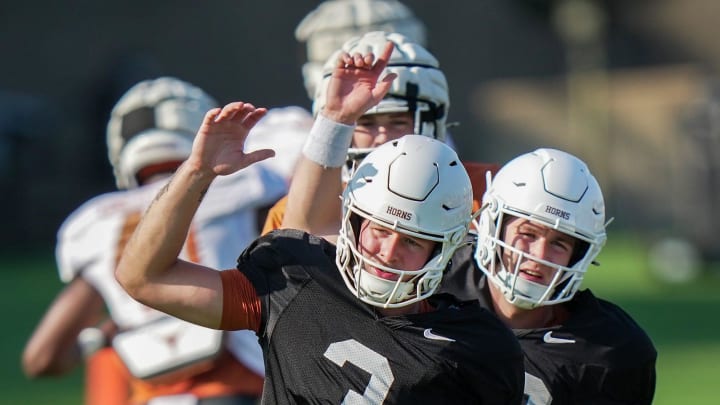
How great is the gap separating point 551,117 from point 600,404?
1749 centimetres

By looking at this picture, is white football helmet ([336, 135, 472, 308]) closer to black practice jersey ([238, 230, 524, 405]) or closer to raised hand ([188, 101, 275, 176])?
black practice jersey ([238, 230, 524, 405])

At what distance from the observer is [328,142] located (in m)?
3.83

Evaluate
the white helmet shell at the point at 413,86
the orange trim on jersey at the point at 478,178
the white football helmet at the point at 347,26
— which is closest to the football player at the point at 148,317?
the white helmet shell at the point at 413,86

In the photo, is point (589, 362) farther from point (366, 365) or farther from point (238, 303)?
point (238, 303)

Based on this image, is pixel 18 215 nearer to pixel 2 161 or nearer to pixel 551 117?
pixel 2 161

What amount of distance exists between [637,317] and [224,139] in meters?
9.23

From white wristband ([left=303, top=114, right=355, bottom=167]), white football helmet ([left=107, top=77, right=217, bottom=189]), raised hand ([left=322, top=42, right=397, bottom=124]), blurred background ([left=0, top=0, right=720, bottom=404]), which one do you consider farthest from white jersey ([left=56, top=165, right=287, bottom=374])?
blurred background ([left=0, top=0, right=720, bottom=404])

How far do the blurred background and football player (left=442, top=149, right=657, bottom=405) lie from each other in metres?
12.6

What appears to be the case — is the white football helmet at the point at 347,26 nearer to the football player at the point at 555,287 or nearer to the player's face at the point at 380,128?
the player's face at the point at 380,128

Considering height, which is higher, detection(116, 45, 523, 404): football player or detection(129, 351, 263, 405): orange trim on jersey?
detection(116, 45, 523, 404): football player

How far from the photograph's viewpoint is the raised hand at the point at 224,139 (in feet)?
11.3

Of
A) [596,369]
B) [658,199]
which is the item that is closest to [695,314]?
[658,199]

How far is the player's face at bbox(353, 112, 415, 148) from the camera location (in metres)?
4.39

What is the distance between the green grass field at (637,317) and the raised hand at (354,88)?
5.59 m
